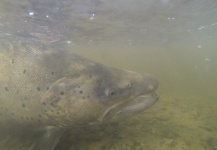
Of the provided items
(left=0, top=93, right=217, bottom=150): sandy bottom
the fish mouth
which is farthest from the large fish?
(left=0, top=93, right=217, bottom=150): sandy bottom

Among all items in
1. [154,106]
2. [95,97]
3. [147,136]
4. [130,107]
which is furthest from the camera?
A: [154,106]

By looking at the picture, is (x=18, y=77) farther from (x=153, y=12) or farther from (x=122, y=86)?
(x=153, y=12)

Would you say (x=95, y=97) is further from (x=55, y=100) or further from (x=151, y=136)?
(x=151, y=136)

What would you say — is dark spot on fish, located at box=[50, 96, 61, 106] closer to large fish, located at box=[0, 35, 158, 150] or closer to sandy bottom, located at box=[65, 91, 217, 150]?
large fish, located at box=[0, 35, 158, 150]

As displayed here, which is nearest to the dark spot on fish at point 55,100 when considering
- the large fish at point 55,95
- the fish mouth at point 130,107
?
the large fish at point 55,95

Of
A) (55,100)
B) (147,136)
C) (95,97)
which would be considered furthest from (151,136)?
(55,100)

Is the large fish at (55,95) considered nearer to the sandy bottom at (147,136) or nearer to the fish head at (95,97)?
the fish head at (95,97)

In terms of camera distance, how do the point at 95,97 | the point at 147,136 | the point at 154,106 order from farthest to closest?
the point at 154,106 → the point at 147,136 → the point at 95,97

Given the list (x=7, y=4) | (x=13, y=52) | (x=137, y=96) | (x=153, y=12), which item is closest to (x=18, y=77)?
(x=13, y=52)
